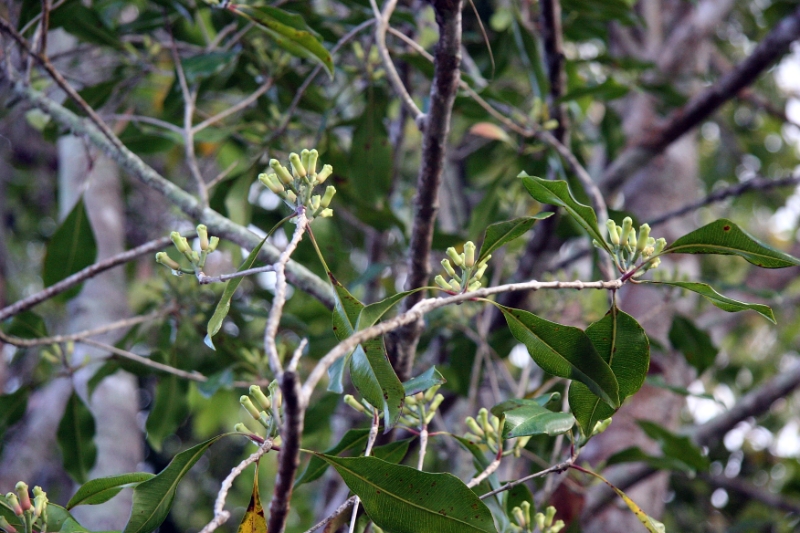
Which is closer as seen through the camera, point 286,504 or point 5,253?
point 286,504

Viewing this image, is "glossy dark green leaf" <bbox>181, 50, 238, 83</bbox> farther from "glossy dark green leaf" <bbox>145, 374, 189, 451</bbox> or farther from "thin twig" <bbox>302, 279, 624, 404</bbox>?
"thin twig" <bbox>302, 279, 624, 404</bbox>

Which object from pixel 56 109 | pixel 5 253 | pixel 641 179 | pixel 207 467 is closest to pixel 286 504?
pixel 56 109

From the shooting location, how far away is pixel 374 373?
2.66 ft

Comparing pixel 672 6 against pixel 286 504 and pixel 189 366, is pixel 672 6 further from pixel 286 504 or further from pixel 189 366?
pixel 286 504

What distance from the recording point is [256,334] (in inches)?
78.3

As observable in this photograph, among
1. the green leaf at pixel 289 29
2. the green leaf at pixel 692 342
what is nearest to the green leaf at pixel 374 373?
the green leaf at pixel 289 29

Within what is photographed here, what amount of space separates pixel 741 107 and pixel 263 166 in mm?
3012

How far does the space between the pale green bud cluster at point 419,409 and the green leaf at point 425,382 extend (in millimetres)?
69

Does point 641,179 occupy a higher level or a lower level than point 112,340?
higher

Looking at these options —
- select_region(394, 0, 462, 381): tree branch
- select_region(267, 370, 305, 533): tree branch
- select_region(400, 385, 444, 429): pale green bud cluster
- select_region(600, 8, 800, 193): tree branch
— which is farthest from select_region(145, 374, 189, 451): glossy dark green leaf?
select_region(600, 8, 800, 193): tree branch

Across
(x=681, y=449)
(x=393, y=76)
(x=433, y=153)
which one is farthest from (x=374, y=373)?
(x=681, y=449)

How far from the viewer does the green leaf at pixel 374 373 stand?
2.65ft

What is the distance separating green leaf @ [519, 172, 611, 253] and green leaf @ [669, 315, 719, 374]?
1106mm

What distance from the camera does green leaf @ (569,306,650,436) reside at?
2.77 feet
